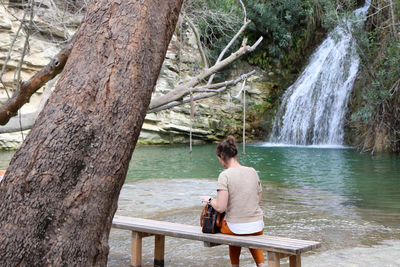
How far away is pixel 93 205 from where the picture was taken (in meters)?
1.80

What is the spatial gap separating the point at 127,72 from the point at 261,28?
83.3 feet

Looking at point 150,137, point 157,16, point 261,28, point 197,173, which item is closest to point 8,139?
point 150,137

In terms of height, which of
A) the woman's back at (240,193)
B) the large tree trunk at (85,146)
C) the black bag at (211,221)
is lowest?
the black bag at (211,221)

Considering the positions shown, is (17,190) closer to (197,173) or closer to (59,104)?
(59,104)

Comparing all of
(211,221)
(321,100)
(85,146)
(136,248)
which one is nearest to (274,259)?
(211,221)

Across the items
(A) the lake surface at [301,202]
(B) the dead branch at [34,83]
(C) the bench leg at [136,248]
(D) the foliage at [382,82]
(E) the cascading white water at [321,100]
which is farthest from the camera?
(E) the cascading white water at [321,100]

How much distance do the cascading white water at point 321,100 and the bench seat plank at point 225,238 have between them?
18.6 m

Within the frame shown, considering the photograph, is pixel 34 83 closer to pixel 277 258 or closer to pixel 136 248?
pixel 136 248

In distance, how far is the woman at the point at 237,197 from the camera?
392 cm

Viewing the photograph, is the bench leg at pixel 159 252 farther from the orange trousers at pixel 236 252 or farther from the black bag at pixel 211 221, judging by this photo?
the orange trousers at pixel 236 252

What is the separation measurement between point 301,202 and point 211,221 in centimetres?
516

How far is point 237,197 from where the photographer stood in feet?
12.9

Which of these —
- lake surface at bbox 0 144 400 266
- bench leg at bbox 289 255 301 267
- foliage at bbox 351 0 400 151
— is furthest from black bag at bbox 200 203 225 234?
foliage at bbox 351 0 400 151

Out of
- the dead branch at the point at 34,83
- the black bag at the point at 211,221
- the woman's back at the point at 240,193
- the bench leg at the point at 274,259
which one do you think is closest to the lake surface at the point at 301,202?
the black bag at the point at 211,221
